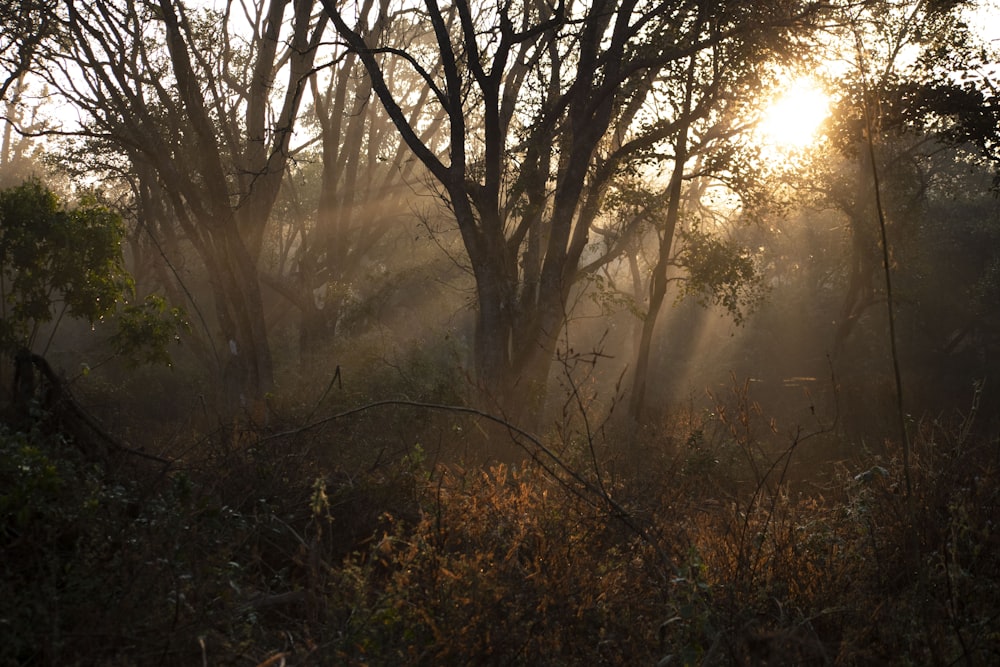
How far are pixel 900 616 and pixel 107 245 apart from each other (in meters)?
10.6

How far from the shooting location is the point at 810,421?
21.9 metres

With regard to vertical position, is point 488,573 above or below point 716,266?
below

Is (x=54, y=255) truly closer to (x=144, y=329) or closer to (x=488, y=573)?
(x=144, y=329)

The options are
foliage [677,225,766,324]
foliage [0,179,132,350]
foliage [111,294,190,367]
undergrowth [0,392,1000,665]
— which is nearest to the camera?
undergrowth [0,392,1000,665]

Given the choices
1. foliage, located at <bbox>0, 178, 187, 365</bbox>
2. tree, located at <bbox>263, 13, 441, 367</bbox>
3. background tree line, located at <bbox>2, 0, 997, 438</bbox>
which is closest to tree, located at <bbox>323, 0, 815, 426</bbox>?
background tree line, located at <bbox>2, 0, 997, 438</bbox>

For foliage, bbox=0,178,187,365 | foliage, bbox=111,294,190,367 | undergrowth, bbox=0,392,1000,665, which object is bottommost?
undergrowth, bbox=0,392,1000,665

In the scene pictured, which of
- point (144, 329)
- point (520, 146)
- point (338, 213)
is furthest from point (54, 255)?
point (338, 213)

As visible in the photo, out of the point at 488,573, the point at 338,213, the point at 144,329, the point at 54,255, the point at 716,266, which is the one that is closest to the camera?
the point at 488,573

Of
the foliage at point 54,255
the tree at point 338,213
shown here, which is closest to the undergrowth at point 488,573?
the foliage at point 54,255

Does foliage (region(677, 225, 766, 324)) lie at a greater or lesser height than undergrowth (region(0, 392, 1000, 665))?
greater

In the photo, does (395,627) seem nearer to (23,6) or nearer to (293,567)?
(293,567)

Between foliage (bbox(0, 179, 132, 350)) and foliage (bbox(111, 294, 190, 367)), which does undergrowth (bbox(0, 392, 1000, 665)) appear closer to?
foliage (bbox(0, 179, 132, 350))

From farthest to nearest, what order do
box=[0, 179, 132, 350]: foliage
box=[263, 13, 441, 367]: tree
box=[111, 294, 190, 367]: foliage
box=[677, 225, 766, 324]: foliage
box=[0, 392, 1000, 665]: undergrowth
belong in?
box=[263, 13, 441, 367]: tree
box=[677, 225, 766, 324]: foliage
box=[111, 294, 190, 367]: foliage
box=[0, 179, 132, 350]: foliage
box=[0, 392, 1000, 665]: undergrowth

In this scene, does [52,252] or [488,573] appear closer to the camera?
[488,573]
